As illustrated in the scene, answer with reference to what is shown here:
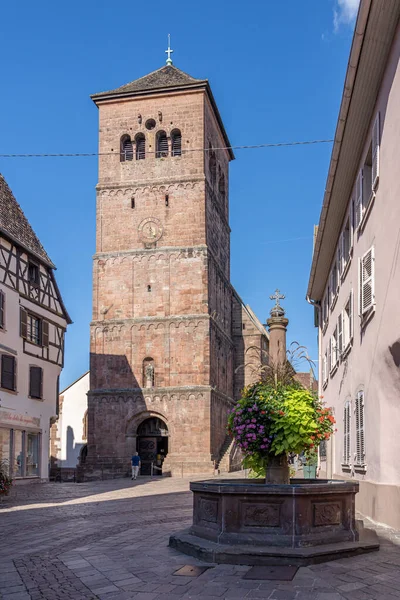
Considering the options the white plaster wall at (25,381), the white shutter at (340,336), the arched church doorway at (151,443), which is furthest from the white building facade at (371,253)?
the arched church doorway at (151,443)

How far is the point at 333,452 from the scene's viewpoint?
2222 centimetres

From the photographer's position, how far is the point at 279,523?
9141mm

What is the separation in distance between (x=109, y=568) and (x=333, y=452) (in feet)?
47.5

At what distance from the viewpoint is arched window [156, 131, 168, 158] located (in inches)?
1850

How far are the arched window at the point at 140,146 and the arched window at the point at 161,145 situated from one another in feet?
2.98

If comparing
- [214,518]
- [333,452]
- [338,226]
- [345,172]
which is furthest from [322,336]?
[214,518]

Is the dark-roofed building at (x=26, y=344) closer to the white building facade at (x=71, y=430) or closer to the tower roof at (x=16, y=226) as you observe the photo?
the tower roof at (x=16, y=226)

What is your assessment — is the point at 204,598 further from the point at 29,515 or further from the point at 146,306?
the point at 146,306

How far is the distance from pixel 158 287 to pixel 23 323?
14.9 meters

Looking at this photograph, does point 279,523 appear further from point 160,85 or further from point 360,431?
point 160,85

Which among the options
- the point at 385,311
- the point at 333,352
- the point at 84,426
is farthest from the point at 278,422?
the point at 84,426

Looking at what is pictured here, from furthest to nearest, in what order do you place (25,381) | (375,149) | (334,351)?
1. (25,381)
2. (334,351)
3. (375,149)

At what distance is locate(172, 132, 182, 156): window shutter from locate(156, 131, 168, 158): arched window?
0.49m

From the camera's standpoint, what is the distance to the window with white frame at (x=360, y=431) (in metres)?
14.7
